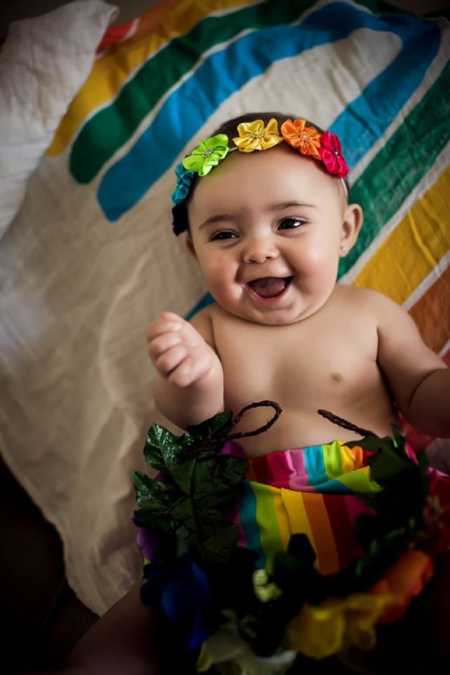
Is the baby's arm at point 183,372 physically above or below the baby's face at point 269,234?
below

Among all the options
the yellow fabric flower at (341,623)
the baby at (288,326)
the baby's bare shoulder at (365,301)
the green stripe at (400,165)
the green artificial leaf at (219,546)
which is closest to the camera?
the yellow fabric flower at (341,623)

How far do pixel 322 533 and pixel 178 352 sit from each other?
298mm

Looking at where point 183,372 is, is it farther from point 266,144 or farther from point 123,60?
point 123,60

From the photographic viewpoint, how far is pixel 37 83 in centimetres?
114

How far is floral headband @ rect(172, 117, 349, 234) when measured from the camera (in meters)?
0.92

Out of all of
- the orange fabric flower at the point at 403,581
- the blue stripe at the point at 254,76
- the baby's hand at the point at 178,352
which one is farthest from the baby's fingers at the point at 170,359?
the blue stripe at the point at 254,76

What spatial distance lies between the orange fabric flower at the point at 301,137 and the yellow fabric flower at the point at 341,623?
2.05ft

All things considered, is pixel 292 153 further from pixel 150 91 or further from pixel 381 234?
pixel 150 91

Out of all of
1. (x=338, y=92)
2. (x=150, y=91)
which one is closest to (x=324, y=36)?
(x=338, y=92)

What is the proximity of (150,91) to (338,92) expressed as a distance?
0.36 metres

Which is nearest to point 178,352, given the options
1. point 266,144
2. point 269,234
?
point 269,234

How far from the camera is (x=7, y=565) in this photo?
1096mm

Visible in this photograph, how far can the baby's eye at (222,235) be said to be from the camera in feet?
3.05

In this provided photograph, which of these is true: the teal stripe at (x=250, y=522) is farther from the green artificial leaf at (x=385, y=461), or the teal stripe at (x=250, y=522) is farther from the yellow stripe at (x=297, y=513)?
the green artificial leaf at (x=385, y=461)
